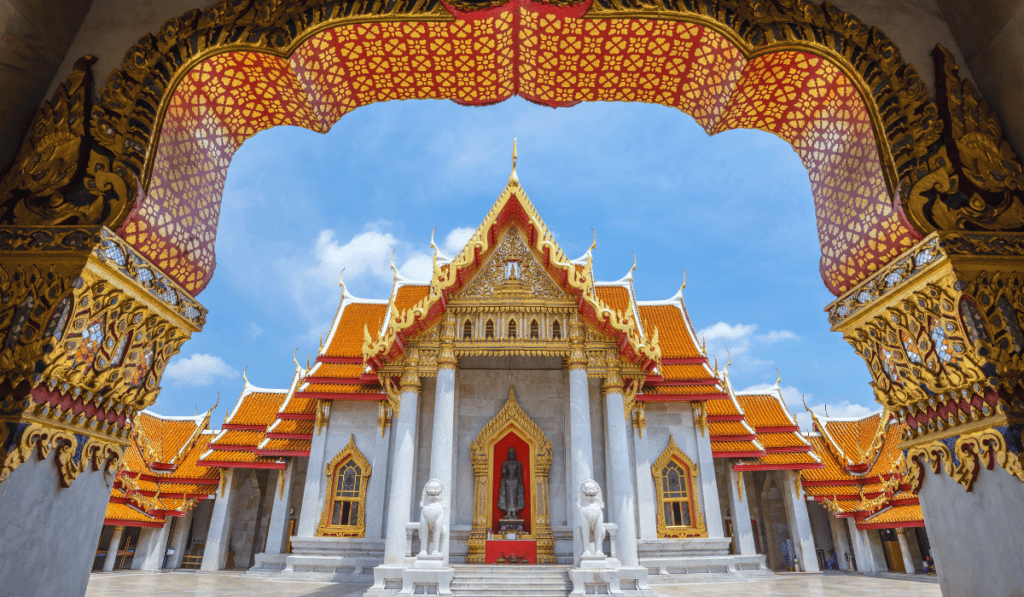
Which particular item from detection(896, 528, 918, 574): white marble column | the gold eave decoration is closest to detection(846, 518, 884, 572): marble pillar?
detection(896, 528, 918, 574): white marble column

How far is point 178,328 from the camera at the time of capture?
3.07 m

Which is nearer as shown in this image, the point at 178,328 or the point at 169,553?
the point at 178,328

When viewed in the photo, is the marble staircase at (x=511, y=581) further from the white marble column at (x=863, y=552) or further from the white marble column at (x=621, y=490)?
the white marble column at (x=863, y=552)

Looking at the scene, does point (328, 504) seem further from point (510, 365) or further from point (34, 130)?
point (34, 130)

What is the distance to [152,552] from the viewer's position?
1622 centimetres

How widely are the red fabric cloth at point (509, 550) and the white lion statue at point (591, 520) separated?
1.92 metres

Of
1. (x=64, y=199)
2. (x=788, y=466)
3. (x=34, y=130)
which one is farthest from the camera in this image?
(x=788, y=466)

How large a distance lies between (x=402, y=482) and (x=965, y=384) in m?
8.34

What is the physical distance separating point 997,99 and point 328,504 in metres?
12.9

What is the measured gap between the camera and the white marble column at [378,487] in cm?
1196

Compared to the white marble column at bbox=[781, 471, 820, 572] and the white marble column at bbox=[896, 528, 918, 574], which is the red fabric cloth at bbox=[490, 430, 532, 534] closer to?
the white marble column at bbox=[781, 471, 820, 572]

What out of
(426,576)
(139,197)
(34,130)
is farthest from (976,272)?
(426,576)

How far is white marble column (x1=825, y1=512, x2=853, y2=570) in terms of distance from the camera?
1745cm

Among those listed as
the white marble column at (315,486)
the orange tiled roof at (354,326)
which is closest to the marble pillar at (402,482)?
the white marble column at (315,486)
